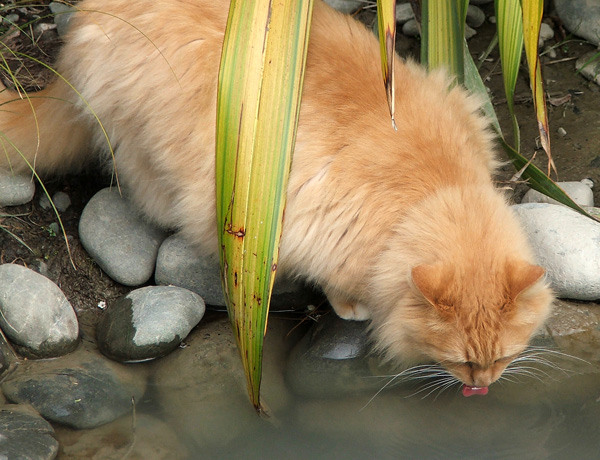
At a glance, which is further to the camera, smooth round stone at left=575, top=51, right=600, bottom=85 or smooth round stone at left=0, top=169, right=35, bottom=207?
smooth round stone at left=575, top=51, right=600, bottom=85

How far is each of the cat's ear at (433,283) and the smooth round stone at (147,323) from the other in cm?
99

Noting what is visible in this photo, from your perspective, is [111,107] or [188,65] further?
[111,107]

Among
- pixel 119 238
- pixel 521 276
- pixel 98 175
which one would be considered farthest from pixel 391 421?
pixel 98 175

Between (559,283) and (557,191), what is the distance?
41cm

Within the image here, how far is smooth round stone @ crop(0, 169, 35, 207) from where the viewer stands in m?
2.62

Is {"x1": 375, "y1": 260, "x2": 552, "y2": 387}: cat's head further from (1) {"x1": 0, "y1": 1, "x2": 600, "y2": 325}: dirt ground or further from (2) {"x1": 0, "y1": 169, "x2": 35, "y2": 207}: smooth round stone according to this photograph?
(2) {"x1": 0, "y1": 169, "x2": 35, "y2": 207}: smooth round stone

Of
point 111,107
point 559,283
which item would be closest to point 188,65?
point 111,107

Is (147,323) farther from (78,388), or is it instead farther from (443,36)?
(443,36)

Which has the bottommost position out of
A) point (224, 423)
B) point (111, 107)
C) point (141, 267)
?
point (224, 423)

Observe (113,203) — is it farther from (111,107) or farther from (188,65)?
(188,65)

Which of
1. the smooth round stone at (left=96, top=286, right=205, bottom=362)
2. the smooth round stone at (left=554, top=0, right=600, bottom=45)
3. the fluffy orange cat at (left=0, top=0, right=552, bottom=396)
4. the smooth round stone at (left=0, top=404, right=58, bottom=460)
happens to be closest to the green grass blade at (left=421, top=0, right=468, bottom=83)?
the fluffy orange cat at (left=0, top=0, right=552, bottom=396)

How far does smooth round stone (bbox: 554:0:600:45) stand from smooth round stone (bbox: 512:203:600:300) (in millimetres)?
1268

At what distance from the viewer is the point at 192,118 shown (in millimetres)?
2301

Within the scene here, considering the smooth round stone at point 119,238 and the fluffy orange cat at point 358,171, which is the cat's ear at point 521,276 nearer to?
the fluffy orange cat at point 358,171
